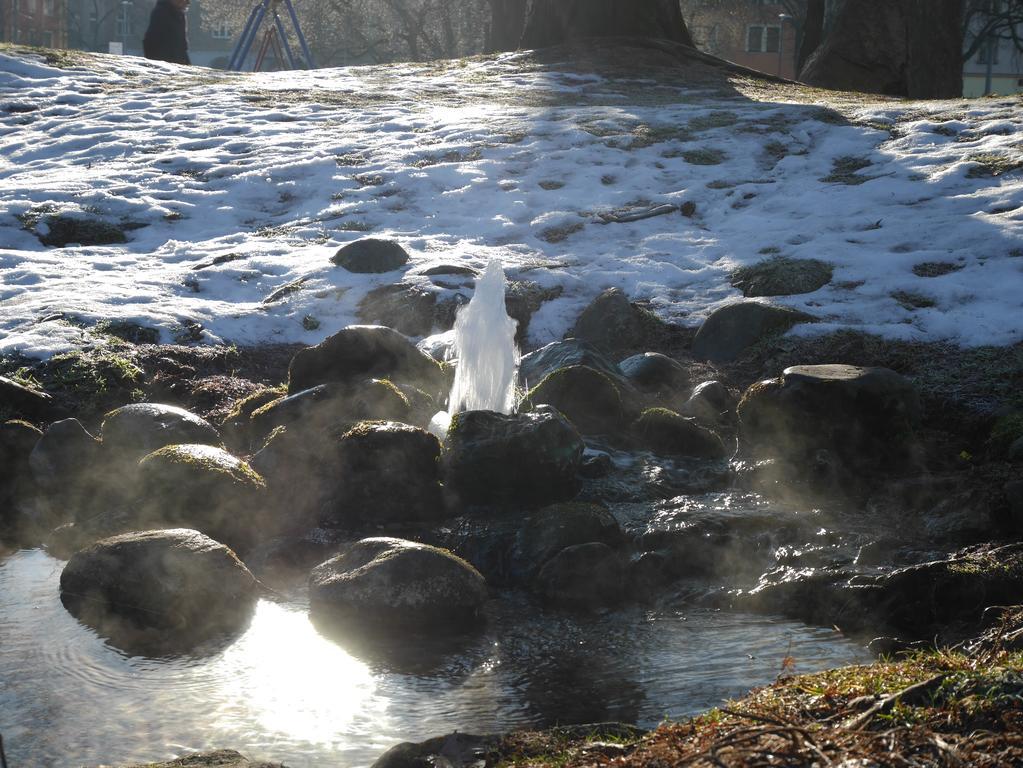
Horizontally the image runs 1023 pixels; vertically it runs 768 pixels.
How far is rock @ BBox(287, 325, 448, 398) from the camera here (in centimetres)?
749

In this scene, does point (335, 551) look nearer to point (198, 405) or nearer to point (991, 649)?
point (198, 405)

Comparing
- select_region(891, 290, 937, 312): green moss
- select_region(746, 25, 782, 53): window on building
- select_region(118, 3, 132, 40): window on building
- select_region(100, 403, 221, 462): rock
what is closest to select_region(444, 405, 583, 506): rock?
select_region(100, 403, 221, 462): rock

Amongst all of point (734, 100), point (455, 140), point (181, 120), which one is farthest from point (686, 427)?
point (181, 120)

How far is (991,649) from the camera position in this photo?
361cm

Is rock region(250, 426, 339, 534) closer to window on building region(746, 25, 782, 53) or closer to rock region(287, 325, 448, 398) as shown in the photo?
rock region(287, 325, 448, 398)

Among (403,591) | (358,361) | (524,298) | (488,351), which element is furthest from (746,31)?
(403,591)

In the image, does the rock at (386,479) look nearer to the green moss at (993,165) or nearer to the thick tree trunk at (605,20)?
the green moss at (993,165)

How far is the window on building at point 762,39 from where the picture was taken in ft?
219

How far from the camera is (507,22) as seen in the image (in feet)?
80.8

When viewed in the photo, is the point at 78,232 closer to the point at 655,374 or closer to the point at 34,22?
the point at 655,374

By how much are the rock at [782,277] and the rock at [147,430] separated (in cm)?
459

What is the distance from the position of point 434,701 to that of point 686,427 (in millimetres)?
3201

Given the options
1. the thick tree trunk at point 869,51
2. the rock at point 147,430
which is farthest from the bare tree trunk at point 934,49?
the rock at point 147,430

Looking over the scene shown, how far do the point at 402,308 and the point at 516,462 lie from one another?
10.5 ft
